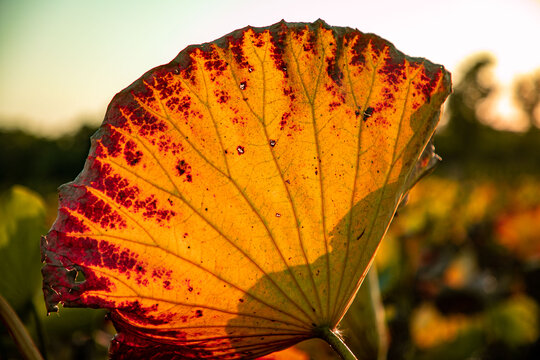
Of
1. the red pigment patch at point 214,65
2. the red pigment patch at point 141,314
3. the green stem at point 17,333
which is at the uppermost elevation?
the red pigment patch at point 214,65

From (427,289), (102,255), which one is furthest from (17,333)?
(427,289)

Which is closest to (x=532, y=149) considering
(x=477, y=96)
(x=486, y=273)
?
(x=477, y=96)

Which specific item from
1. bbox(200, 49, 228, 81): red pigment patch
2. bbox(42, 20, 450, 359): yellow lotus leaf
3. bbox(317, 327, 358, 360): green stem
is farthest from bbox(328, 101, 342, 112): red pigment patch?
bbox(317, 327, 358, 360): green stem

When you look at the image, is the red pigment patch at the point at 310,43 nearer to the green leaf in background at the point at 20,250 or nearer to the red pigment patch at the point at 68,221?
the red pigment patch at the point at 68,221

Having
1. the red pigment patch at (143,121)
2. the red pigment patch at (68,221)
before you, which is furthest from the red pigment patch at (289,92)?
the red pigment patch at (68,221)

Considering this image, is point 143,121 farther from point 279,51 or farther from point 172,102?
point 279,51

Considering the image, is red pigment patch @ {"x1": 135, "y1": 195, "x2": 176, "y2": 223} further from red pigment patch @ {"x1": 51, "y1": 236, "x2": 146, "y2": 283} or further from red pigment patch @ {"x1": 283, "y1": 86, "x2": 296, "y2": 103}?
red pigment patch @ {"x1": 283, "y1": 86, "x2": 296, "y2": 103}

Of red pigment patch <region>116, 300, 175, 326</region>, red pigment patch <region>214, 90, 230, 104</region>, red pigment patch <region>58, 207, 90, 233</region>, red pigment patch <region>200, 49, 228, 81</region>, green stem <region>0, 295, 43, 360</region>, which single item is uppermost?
red pigment patch <region>200, 49, 228, 81</region>

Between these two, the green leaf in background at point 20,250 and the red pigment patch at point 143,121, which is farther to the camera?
the green leaf in background at point 20,250

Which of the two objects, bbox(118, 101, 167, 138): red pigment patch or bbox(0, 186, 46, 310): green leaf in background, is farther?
bbox(0, 186, 46, 310): green leaf in background
